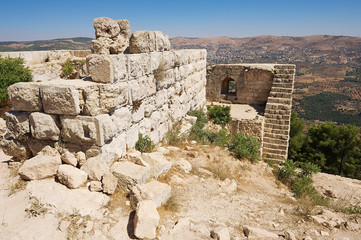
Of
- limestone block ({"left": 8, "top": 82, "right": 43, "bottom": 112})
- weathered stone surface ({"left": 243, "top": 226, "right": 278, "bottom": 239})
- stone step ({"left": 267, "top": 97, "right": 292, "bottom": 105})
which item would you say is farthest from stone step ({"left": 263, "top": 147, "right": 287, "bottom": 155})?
limestone block ({"left": 8, "top": 82, "right": 43, "bottom": 112})

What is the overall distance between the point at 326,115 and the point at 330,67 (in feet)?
165

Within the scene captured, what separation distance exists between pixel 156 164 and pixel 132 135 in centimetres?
81

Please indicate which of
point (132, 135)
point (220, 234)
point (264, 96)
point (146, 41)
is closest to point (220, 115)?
point (264, 96)

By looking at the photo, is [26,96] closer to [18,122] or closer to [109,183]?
[18,122]

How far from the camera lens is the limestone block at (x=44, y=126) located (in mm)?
3303

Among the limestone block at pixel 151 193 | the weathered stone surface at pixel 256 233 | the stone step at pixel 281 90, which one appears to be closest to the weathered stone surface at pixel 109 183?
the limestone block at pixel 151 193

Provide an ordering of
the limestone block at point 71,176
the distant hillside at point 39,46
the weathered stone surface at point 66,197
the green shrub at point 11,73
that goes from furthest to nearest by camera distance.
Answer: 1. the distant hillside at point 39,46
2. the green shrub at point 11,73
3. the limestone block at point 71,176
4. the weathered stone surface at point 66,197

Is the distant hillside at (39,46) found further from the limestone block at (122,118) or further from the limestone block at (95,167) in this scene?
the limestone block at (95,167)

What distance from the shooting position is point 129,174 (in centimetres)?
307

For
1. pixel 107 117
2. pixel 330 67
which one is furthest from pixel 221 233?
pixel 330 67

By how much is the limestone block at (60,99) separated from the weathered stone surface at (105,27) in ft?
5.59

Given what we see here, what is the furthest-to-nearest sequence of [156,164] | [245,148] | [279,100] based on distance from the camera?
[279,100] → [245,148] → [156,164]

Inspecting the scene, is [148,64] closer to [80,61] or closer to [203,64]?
[203,64]

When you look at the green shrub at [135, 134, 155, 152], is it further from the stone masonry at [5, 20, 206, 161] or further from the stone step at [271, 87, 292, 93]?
the stone step at [271, 87, 292, 93]
